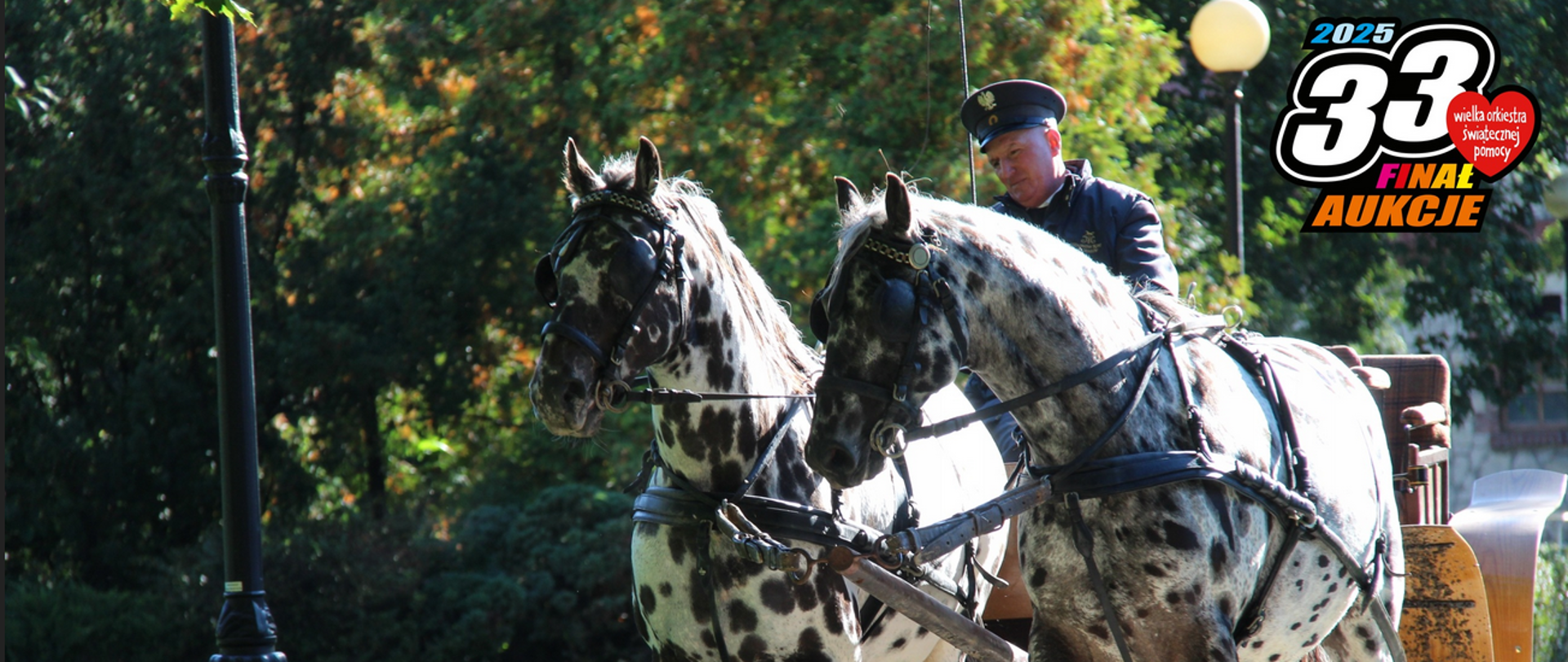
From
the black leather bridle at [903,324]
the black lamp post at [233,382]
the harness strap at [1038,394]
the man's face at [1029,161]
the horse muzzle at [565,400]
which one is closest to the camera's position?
the black leather bridle at [903,324]

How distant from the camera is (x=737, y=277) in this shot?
14.2 ft

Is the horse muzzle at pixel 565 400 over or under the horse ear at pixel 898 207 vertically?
under

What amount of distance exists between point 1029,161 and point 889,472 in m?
1.19

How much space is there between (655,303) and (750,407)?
0.44 metres

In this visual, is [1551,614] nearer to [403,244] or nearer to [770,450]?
[770,450]

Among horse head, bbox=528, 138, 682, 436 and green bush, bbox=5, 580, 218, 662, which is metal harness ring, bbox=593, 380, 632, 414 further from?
green bush, bbox=5, 580, 218, 662

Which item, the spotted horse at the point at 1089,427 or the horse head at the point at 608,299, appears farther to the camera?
the horse head at the point at 608,299

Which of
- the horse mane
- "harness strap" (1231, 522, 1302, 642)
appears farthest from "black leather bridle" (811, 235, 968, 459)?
the horse mane

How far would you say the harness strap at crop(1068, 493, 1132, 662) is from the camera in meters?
3.31

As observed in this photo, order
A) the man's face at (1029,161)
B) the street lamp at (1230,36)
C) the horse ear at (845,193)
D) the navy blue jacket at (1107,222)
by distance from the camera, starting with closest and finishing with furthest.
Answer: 1. the horse ear at (845,193)
2. the navy blue jacket at (1107,222)
3. the man's face at (1029,161)
4. the street lamp at (1230,36)

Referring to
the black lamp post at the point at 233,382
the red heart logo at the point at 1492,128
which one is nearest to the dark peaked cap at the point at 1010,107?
the black lamp post at the point at 233,382

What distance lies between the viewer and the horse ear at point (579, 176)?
4223 mm

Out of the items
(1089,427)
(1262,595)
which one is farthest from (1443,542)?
(1089,427)

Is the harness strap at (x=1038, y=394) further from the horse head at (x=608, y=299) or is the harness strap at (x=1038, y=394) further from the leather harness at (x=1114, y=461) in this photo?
the horse head at (x=608, y=299)
